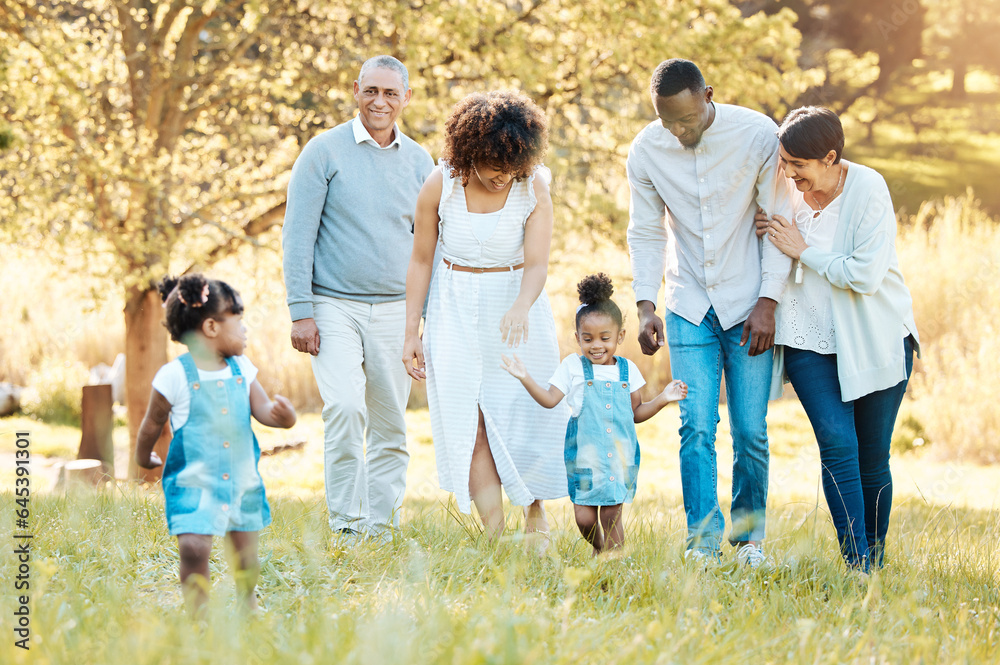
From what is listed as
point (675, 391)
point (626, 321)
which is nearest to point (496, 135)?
point (675, 391)

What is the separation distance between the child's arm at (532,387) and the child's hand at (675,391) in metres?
0.40

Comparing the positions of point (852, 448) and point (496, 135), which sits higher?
point (496, 135)

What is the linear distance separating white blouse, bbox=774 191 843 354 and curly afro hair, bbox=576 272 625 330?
0.71 meters

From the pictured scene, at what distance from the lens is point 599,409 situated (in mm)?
3438

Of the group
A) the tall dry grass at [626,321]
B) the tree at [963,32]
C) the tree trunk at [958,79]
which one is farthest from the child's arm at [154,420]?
the tree trunk at [958,79]

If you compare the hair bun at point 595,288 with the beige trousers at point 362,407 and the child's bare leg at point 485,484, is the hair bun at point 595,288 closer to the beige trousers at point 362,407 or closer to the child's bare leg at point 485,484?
the child's bare leg at point 485,484

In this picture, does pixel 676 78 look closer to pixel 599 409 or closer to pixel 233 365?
pixel 599 409

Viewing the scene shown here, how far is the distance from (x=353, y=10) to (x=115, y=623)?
6.24m

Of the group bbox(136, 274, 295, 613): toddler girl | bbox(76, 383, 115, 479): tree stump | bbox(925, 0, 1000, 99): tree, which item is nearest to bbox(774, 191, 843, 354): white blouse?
bbox(136, 274, 295, 613): toddler girl

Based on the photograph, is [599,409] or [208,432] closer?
[208,432]

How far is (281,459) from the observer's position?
404 inches

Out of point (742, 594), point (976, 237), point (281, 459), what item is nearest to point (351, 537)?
point (742, 594)

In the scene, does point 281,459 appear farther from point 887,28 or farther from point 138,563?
point 887,28

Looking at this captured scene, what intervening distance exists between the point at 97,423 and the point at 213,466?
5.21 meters
